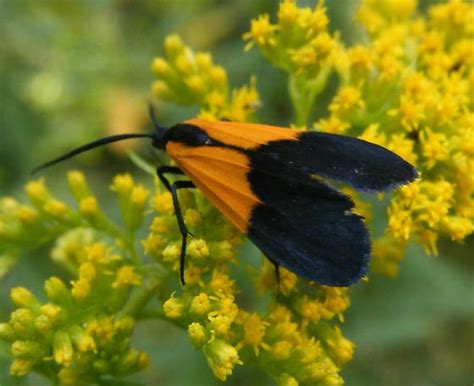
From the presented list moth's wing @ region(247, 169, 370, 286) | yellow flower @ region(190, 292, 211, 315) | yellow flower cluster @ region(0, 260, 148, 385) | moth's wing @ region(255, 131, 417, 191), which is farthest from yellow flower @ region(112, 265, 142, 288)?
moth's wing @ region(255, 131, 417, 191)

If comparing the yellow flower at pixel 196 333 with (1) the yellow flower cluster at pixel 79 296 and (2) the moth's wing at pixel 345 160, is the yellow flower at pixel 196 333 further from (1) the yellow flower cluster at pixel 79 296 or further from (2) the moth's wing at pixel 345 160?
(2) the moth's wing at pixel 345 160

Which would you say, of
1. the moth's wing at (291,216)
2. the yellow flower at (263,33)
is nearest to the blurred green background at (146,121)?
the yellow flower at (263,33)

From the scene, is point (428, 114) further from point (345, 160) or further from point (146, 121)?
point (146, 121)

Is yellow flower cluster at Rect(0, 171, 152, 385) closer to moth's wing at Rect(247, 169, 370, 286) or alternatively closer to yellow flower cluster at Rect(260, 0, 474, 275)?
moth's wing at Rect(247, 169, 370, 286)

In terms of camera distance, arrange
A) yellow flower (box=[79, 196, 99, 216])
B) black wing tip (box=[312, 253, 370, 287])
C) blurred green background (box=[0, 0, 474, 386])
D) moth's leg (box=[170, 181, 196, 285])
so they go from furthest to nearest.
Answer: blurred green background (box=[0, 0, 474, 386]) < yellow flower (box=[79, 196, 99, 216]) < moth's leg (box=[170, 181, 196, 285]) < black wing tip (box=[312, 253, 370, 287])

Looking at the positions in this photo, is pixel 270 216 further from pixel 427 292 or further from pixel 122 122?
pixel 122 122
